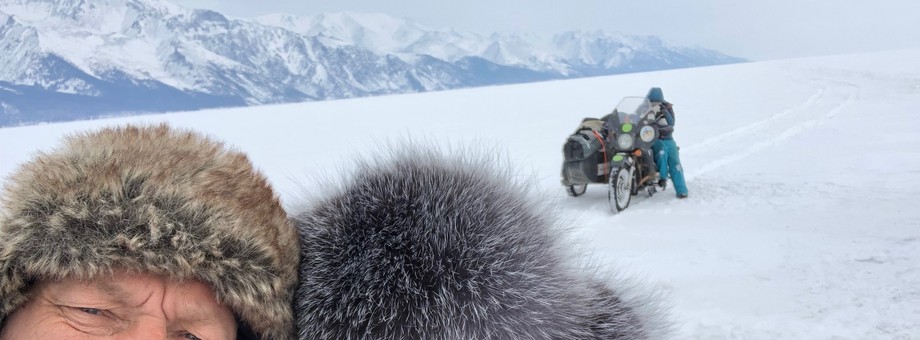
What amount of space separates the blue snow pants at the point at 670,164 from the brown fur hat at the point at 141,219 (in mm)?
5111

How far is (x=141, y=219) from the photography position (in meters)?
0.91

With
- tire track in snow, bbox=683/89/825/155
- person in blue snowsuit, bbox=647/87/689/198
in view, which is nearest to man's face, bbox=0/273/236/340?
person in blue snowsuit, bbox=647/87/689/198

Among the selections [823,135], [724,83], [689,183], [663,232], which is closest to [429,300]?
[663,232]

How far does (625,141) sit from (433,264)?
4.65 meters

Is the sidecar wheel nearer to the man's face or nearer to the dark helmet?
the dark helmet

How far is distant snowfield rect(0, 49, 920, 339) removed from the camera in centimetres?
273

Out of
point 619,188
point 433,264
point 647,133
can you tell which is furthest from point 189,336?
point 647,133

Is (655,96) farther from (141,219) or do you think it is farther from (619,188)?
(141,219)

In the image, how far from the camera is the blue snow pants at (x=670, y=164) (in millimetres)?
5602

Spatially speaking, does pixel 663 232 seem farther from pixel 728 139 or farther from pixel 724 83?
pixel 724 83

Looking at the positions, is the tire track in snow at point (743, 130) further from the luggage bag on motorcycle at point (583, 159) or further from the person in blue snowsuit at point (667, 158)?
the luggage bag on motorcycle at point (583, 159)

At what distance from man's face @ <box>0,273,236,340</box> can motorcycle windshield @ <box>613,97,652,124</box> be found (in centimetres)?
493

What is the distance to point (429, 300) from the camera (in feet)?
3.34

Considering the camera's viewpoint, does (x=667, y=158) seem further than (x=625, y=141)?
Yes
